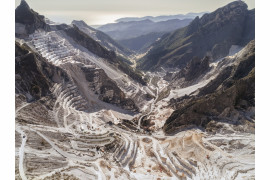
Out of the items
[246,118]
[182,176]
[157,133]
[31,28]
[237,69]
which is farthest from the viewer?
[31,28]

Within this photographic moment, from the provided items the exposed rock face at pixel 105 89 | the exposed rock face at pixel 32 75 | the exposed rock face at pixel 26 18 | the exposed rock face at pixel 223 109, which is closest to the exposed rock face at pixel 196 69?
the exposed rock face at pixel 105 89

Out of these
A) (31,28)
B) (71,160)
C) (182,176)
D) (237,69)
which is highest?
(31,28)

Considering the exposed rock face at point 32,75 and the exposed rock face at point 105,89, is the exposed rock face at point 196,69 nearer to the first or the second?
the exposed rock face at point 105,89

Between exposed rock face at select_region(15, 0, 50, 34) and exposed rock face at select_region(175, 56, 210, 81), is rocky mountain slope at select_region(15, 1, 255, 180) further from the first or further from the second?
exposed rock face at select_region(175, 56, 210, 81)

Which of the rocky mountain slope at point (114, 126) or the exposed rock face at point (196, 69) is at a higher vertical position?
the exposed rock face at point (196, 69)

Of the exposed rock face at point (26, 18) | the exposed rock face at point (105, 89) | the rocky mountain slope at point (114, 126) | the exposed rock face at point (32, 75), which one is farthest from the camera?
the exposed rock face at point (26, 18)

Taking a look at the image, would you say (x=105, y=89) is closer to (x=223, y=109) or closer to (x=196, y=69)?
(x=223, y=109)

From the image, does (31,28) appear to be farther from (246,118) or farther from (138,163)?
(246,118)

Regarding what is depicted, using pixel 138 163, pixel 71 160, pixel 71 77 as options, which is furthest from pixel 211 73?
pixel 71 160

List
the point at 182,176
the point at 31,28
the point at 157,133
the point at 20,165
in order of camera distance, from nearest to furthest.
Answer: the point at 20,165 → the point at 182,176 → the point at 157,133 → the point at 31,28

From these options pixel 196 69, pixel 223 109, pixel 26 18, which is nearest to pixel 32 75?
pixel 26 18

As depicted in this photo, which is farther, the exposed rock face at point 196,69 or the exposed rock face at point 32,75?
the exposed rock face at point 196,69
